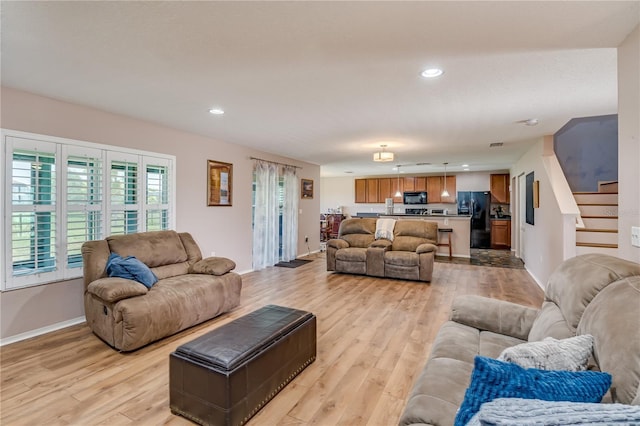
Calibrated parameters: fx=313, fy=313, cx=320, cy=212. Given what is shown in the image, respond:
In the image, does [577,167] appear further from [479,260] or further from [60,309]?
[60,309]

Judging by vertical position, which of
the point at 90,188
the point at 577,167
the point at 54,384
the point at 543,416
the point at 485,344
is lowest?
the point at 54,384

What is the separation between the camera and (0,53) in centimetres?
222

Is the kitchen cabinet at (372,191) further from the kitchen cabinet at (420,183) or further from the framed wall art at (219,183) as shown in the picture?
the framed wall art at (219,183)

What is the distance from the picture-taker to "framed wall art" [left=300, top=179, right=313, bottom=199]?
7600mm

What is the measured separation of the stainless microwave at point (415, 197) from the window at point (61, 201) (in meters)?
8.09

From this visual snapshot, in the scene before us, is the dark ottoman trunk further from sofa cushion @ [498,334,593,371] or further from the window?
the window

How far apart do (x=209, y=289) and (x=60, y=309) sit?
154 centimetres

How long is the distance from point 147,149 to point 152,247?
1368 mm

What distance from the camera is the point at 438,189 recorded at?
10.0m

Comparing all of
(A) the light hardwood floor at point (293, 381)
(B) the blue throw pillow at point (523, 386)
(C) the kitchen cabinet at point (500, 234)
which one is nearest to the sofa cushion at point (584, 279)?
(B) the blue throw pillow at point (523, 386)

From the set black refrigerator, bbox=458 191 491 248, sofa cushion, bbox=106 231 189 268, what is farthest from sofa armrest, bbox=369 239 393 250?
black refrigerator, bbox=458 191 491 248

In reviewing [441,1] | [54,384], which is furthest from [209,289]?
[441,1]

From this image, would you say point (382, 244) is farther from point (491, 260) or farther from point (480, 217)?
point (480, 217)

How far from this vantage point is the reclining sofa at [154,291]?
2.70m
